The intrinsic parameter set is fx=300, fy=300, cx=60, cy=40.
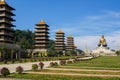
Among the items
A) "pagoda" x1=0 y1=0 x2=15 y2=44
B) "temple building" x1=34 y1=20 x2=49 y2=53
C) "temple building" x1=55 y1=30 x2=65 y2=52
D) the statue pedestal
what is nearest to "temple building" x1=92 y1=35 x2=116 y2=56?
the statue pedestal

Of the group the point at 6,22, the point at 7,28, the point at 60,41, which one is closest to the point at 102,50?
the point at 60,41

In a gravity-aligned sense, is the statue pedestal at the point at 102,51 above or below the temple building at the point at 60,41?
below

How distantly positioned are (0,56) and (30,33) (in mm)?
125184

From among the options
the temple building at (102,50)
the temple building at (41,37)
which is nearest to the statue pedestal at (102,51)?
the temple building at (102,50)

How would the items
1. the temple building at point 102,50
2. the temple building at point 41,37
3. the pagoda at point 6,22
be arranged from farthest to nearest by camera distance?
the temple building at point 102,50, the temple building at point 41,37, the pagoda at point 6,22

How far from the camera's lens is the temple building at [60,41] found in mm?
153125

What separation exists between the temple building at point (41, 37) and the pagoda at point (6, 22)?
38.7 m

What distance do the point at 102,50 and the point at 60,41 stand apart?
36.6 meters

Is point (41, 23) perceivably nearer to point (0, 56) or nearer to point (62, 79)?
point (0, 56)

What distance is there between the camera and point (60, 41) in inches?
6127

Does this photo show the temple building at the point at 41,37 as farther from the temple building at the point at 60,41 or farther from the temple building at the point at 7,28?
the temple building at the point at 7,28

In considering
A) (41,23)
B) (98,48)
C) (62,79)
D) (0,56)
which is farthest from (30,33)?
(62,79)

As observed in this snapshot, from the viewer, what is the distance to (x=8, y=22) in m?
84.6

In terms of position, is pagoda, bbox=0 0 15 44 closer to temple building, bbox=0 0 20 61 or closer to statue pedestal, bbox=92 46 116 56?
temple building, bbox=0 0 20 61
